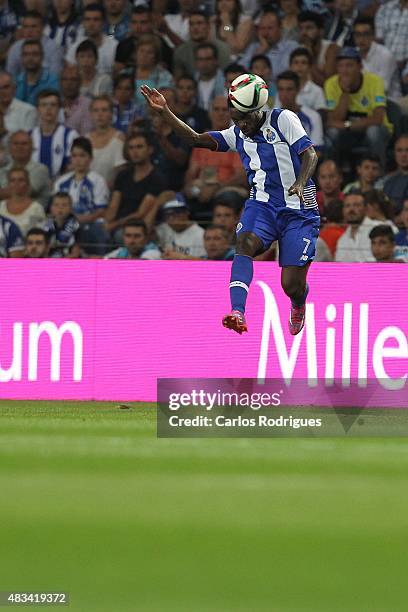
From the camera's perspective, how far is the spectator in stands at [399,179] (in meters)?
13.5

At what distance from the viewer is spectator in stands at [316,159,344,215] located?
13453 mm

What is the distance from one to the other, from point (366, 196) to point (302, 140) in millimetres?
3668

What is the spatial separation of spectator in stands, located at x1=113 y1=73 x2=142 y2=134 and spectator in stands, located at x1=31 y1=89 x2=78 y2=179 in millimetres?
539

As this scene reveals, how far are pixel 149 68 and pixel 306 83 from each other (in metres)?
1.92

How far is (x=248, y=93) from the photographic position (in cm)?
923

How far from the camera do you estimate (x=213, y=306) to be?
A: 40.0 ft

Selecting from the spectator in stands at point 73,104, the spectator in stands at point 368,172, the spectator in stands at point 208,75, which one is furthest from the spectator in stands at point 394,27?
the spectator in stands at point 73,104

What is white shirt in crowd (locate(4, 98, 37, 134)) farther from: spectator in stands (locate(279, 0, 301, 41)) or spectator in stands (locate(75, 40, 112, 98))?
spectator in stands (locate(279, 0, 301, 41))

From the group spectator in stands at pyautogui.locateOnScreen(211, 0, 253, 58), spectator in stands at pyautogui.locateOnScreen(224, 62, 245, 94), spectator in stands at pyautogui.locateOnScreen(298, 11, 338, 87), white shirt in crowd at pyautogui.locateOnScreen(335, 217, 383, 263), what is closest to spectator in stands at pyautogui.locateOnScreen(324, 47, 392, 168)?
spectator in stands at pyautogui.locateOnScreen(298, 11, 338, 87)

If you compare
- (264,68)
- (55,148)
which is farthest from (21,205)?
(264,68)

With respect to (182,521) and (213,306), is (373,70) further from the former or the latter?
(182,521)

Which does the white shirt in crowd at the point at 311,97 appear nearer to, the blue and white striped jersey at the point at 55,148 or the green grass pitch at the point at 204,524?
the blue and white striped jersey at the point at 55,148

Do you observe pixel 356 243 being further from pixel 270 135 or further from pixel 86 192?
pixel 86 192

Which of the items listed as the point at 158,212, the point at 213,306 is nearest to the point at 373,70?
the point at 158,212
